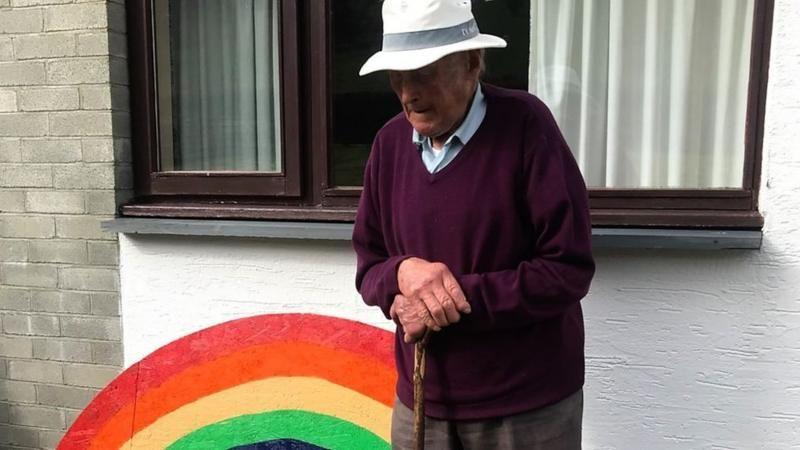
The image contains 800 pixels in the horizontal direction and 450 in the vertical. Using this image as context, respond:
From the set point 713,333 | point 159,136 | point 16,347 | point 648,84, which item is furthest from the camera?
point 16,347

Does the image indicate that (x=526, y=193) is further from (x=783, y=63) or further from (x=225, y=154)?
(x=225, y=154)

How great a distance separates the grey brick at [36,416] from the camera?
286 cm

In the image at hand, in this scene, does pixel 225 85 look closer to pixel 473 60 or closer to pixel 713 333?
pixel 473 60

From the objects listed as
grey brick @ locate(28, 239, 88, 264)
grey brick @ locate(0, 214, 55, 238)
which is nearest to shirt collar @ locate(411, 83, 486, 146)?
grey brick @ locate(28, 239, 88, 264)

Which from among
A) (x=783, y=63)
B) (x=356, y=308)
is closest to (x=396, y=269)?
(x=356, y=308)

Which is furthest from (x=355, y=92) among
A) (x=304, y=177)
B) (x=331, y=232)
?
(x=331, y=232)

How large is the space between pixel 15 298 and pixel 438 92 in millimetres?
2116

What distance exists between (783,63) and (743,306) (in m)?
0.72

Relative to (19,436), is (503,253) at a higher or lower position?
higher

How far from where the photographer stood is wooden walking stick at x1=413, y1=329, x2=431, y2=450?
5.47 ft

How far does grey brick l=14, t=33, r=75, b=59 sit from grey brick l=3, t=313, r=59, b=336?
3.32ft

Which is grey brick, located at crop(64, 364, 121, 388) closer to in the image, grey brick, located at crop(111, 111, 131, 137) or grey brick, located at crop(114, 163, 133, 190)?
grey brick, located at crop(114, 163, 133, 190)

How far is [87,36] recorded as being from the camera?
8.58ft

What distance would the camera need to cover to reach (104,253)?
2709 millimetres
